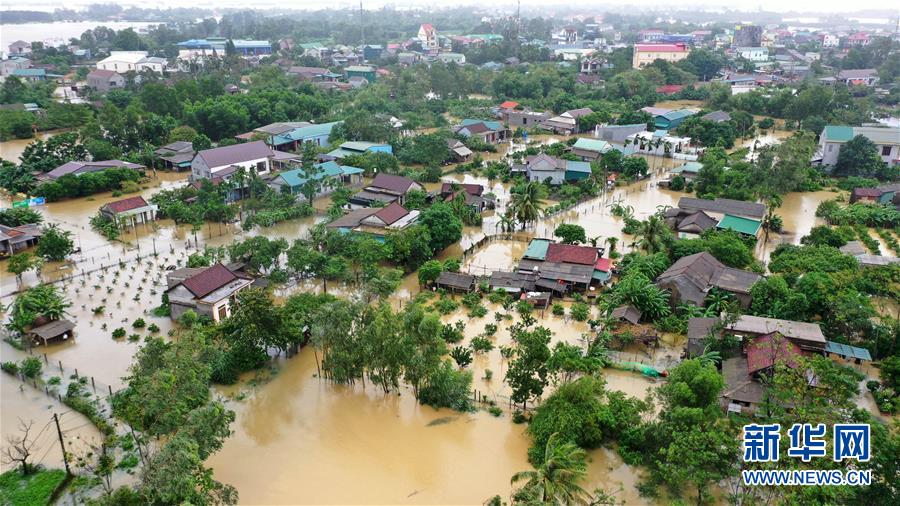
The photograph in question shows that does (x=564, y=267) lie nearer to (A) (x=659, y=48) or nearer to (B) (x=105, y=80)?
(B) (x=105, y=80)

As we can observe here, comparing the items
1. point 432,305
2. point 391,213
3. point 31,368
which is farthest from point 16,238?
point 432,305

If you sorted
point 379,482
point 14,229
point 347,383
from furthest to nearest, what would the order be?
point 14,229 → point 347,383 → point 379,482

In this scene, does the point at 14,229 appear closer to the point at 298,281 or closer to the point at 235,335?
the point at 298,281

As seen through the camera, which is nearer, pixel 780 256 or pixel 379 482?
pixel 379 482

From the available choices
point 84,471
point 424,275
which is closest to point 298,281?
A: point 424,275

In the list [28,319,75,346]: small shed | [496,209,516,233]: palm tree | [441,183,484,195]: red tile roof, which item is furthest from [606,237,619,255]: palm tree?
[28,319,75,346]: small shed

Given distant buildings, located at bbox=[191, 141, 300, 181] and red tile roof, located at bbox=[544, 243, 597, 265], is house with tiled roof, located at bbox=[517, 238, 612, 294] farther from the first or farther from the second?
distant buildings, located at bbox=[191, 141, 300, 181]

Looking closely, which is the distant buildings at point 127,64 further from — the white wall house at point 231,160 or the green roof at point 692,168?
the green roof at point 692,168
